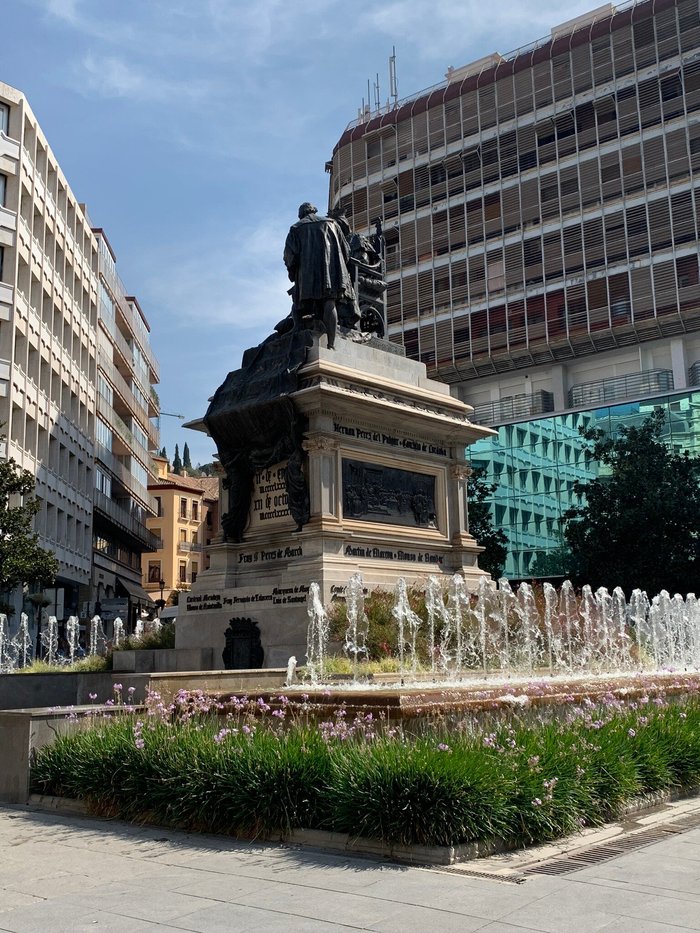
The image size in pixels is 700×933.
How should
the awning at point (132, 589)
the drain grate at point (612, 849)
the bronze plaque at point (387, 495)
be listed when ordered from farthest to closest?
the awning at point (132, 589), the bronze plaque at point (387, 495), the drain grate at point (612, 849)

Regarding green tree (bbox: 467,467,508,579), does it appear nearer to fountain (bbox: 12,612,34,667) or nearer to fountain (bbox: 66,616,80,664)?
fountain (bbox: 66,616,80,664)

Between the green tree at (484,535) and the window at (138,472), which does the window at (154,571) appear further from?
the green tree at (484,535)

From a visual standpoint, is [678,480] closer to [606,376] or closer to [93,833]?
[606,376]

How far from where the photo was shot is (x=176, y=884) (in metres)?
6.60

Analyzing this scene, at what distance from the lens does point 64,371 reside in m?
52.4

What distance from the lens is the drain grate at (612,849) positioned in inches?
273

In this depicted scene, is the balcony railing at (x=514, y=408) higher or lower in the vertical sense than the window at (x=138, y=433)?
lower

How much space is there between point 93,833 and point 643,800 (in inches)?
191

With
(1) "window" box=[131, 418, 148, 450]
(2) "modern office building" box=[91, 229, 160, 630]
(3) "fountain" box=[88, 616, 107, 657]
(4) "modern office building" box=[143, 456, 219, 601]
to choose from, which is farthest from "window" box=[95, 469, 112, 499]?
(4) "modern office building" box=[143, 456, 219, 601]

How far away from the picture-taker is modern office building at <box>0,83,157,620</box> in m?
44.3

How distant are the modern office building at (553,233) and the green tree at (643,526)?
11505 mm

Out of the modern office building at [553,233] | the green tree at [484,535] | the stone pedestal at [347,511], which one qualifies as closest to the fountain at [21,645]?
the green tree at [484,535]

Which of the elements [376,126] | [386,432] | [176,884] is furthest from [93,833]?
[376,126]

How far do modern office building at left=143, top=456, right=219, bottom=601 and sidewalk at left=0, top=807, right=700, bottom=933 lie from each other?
89.8 meters
